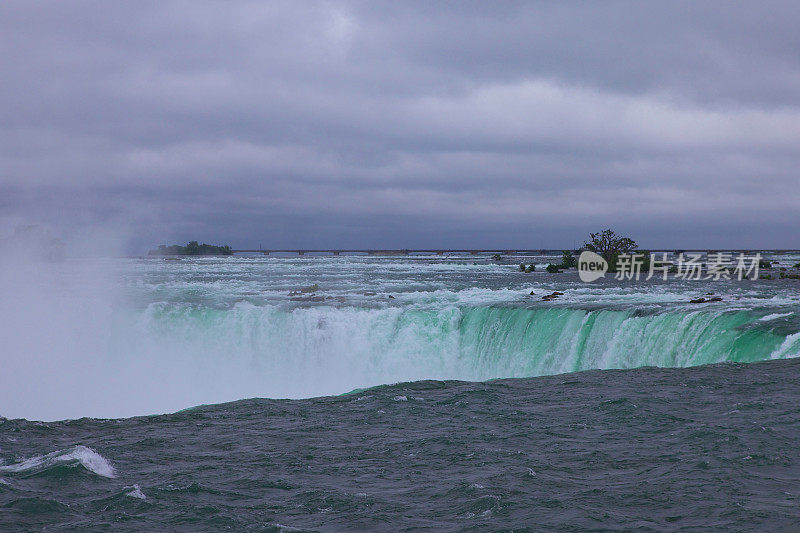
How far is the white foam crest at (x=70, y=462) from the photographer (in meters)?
8.40

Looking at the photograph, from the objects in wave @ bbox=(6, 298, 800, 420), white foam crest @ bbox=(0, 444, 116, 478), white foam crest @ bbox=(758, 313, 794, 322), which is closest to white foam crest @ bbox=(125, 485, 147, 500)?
white foam crest @ bbox=(0, 444, 116, 478)

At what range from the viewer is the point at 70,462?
856cm

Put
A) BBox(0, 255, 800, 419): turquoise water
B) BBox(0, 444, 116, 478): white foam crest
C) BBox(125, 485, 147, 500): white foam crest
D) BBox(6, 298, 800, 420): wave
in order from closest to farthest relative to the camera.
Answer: BBox(125, 485, 147, 500): white foam crest < BBox(0, 444, 116, 478): white foam crest < BBox(6, 298, 800, 420): wave < BBox(0, 255, 800, 419): turquoise water

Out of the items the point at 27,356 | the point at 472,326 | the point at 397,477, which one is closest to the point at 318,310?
the point at 472,326

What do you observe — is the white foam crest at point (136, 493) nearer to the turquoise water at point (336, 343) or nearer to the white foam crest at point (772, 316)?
the turquoise water at point (336, 343)

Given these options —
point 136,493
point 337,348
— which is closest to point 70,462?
point 136,493

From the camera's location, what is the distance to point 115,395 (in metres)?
23.6

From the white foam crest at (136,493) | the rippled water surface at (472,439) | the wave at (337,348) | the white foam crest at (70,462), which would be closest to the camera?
the rippled water surface at (472,439)

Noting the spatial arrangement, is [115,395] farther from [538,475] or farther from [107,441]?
[538,475]

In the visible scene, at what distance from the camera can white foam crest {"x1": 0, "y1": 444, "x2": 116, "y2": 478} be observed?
840 centimetres

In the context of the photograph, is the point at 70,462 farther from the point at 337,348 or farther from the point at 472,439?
the point at 337,348

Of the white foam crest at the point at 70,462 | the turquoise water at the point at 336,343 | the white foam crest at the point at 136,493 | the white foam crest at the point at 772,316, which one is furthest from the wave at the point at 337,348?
the white foam crest at the point at 136,493

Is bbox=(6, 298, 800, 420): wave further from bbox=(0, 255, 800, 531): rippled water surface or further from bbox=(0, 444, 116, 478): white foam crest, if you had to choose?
bbox=(0, 444, 116, 478): white foam crest

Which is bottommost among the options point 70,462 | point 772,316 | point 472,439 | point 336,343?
point 336,343
